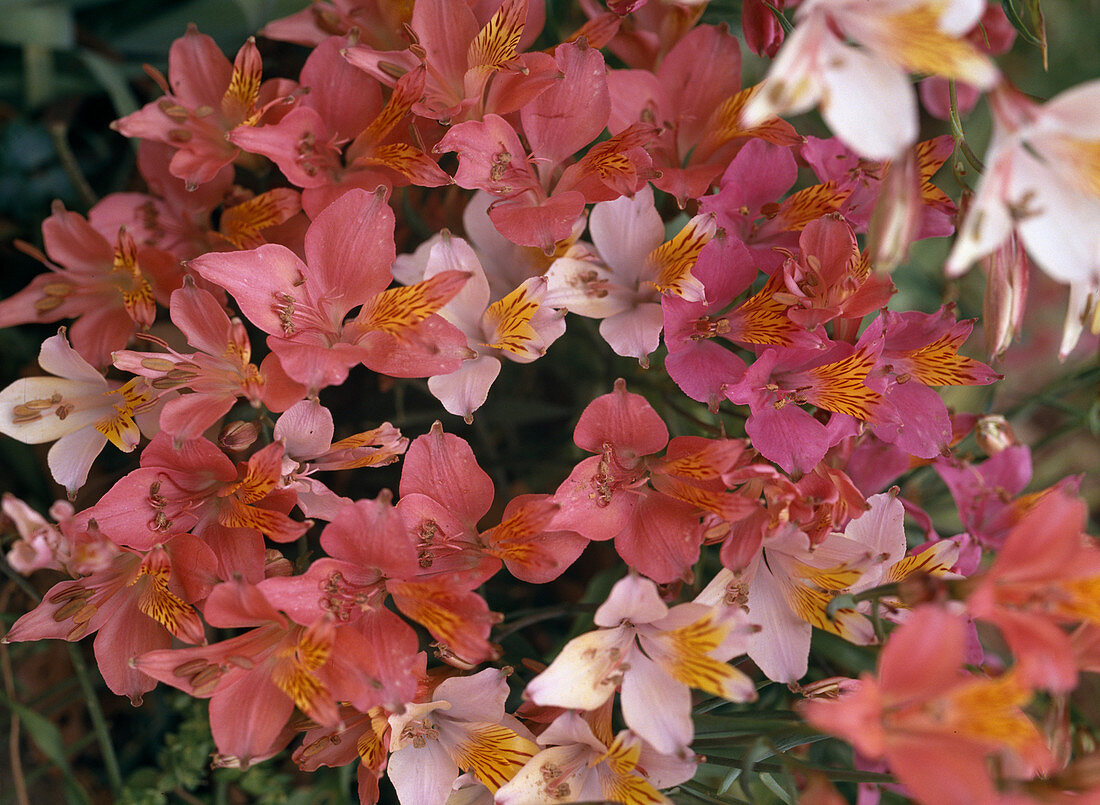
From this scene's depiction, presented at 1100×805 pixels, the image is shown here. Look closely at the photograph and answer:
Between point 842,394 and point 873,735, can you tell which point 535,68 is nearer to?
point 842,394

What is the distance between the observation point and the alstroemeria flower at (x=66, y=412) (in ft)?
1.77

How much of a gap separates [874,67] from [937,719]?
305 millimetres

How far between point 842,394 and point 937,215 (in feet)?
0.49

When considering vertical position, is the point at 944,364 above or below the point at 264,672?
above

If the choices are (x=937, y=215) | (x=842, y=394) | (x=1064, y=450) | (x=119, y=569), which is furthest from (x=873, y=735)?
(x=1064, y=450)

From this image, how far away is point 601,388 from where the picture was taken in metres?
0.71

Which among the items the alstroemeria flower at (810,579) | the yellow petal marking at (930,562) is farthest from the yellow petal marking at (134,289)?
the yellow petal marking at (930,562)

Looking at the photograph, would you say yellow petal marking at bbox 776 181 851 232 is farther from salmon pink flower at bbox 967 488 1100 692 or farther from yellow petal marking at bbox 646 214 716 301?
salmon pink flower at bbox 967 488 1100 692

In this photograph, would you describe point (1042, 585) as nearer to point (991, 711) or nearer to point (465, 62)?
point (991, 711)

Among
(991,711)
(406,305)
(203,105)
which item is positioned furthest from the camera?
(203,105)

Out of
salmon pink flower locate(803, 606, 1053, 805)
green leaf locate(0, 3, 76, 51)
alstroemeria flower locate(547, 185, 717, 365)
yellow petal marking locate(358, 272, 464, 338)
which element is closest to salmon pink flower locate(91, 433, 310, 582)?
yellow petal marking locate(358, 272, 464, 338)

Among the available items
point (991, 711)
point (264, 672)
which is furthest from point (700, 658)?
point (264, 672)

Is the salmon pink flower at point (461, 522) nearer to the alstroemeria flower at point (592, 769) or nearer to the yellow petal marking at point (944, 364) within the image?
the alstroemeria flower at point (592, 769)

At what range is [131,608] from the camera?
0.53 metres
